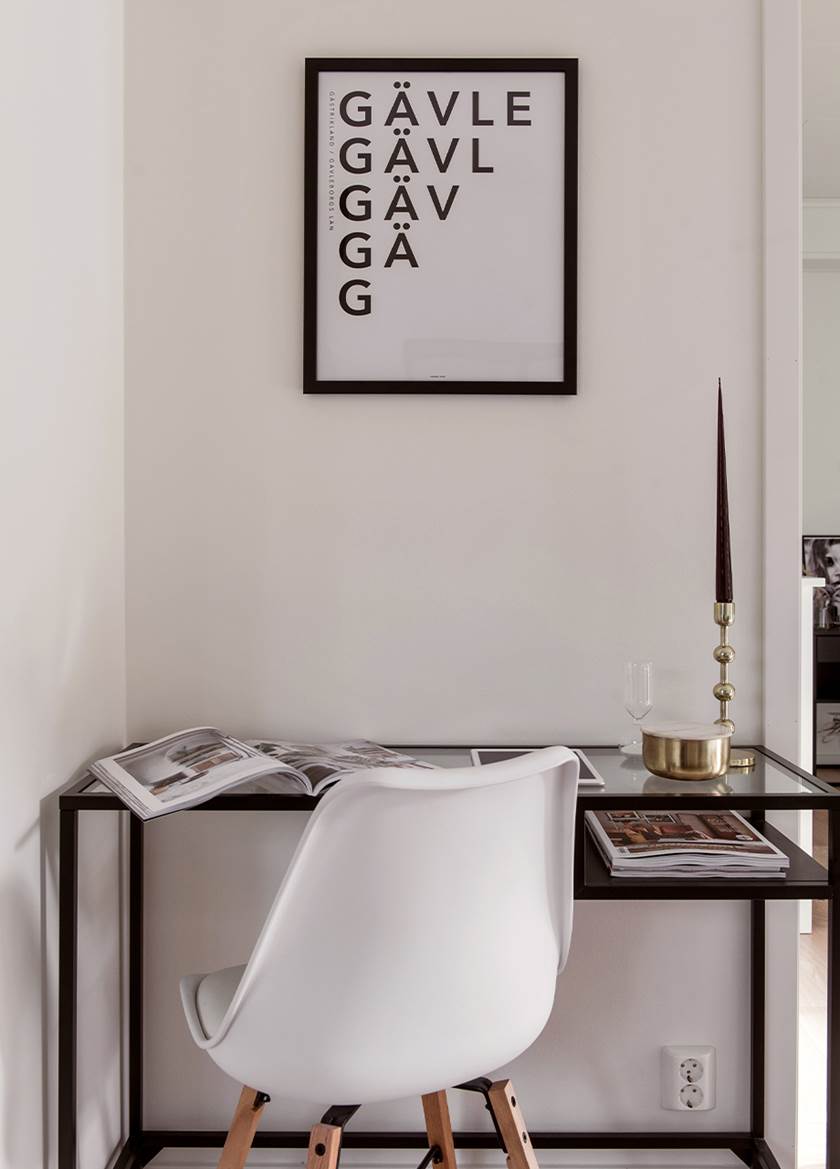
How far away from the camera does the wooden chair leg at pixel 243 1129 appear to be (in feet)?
4.30

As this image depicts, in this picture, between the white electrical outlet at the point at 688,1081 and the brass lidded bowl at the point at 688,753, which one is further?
the white electrical outlet at the point at 688,1081

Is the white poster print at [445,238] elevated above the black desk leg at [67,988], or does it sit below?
above

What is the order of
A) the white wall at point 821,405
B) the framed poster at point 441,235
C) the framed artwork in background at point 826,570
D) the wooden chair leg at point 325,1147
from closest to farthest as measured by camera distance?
the wooden chair leg at point 325,1147
the framed poster at point 441,235
the framed artwork in background at point 826,570
the white wall at point 821,405

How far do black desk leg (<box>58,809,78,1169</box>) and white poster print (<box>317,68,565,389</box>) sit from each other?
875mm

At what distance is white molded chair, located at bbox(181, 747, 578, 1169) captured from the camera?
992 millimetres

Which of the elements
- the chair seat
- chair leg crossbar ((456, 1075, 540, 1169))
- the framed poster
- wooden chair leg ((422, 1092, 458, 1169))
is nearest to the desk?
the chair seat

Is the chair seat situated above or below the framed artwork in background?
below

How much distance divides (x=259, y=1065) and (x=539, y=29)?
1.68 m

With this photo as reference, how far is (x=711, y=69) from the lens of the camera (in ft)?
5.46

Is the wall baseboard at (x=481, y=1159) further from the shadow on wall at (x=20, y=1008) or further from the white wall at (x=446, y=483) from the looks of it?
the shadow on wall at (x=20, y=1008)

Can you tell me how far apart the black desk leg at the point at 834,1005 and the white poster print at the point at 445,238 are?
0.88 metres

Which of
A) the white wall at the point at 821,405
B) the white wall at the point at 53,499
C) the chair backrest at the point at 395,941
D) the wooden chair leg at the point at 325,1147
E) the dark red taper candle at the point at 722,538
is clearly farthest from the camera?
the white wall at the point at 821,405

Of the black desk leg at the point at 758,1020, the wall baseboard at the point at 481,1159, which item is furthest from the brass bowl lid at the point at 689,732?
the wall baseboard at the point at 481,1159

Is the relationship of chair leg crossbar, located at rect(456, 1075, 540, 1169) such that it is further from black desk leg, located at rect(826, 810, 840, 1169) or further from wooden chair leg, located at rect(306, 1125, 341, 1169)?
black desk leg, located at rect(826, 810, 840, 1169)
